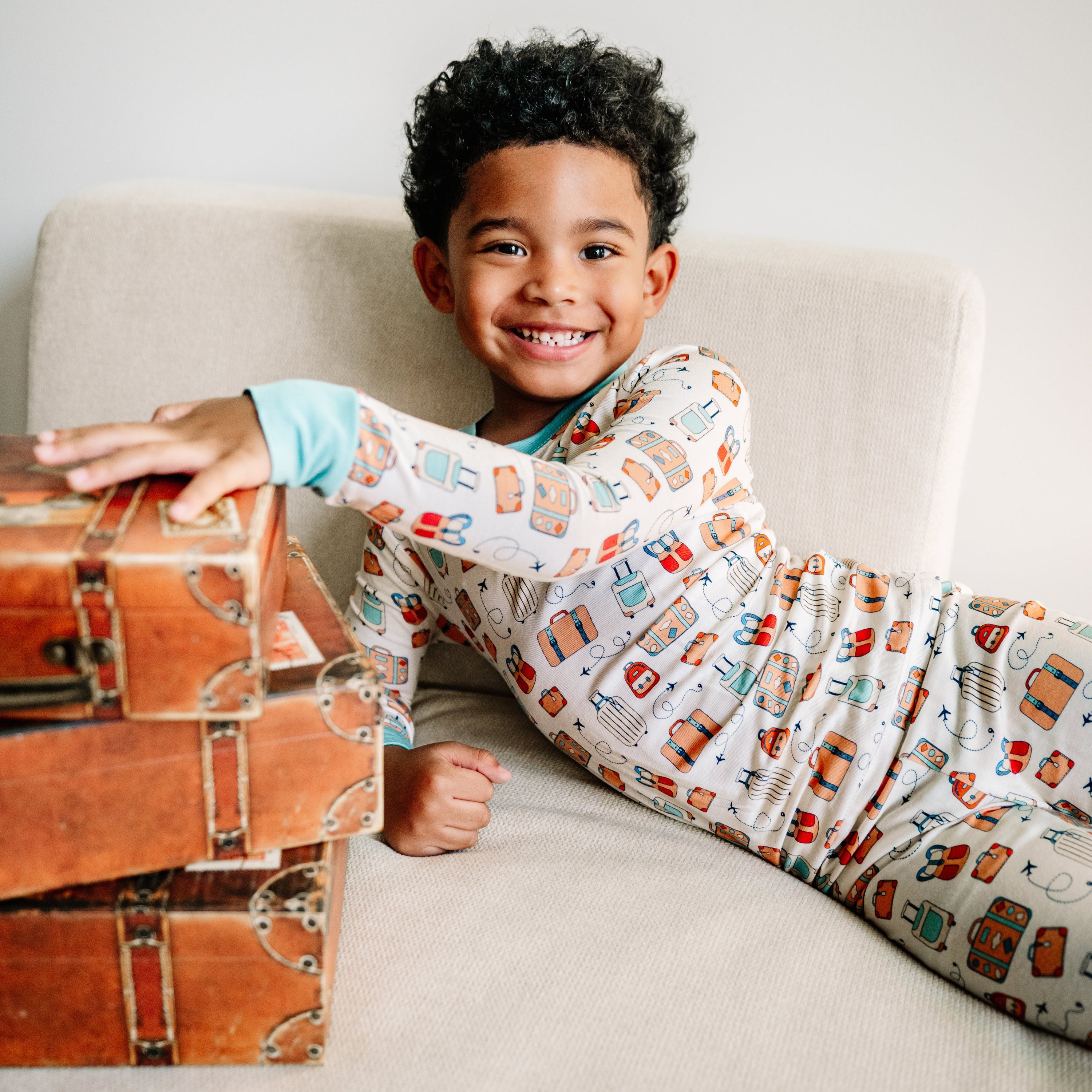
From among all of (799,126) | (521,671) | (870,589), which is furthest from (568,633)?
(799,126)

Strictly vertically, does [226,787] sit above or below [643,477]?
below

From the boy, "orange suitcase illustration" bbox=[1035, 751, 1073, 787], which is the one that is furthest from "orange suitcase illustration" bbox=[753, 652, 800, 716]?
"orange suitcase illustration" bbox=[1035, 751, 1073, 787]

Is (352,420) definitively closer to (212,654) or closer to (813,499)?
(212,654)

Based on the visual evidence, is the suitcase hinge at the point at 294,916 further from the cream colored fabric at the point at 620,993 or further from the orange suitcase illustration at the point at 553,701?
the orange suitcase illustration at the point at 553,701

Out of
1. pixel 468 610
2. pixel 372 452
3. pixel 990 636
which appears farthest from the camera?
pixel 468 610

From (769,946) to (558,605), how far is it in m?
0.34

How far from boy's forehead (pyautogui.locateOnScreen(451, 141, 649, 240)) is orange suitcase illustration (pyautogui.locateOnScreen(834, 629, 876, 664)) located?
0.46 meters

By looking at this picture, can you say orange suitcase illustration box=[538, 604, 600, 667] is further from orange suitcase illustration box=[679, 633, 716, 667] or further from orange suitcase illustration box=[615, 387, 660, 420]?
orange suitcase illustration box=[615, 387, 660, 420]

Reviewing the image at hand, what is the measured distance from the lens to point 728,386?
2.91 feet

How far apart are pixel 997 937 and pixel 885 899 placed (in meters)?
0.10

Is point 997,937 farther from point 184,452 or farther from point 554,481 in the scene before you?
point 184,452

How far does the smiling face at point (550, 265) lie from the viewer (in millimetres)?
899

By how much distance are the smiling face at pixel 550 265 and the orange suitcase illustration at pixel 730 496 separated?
0.18 m

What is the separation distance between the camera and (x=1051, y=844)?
725 mm
